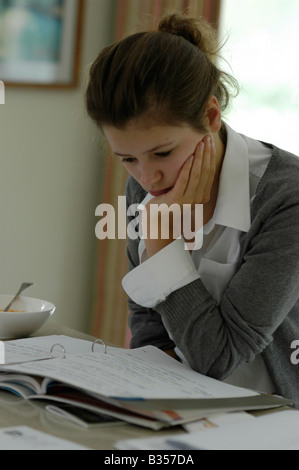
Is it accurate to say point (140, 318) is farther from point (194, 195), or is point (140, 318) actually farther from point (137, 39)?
point (137, 39)

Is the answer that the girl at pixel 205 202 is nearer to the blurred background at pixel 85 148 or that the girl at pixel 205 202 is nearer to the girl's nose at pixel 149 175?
the girl's nose at pixel 149 175

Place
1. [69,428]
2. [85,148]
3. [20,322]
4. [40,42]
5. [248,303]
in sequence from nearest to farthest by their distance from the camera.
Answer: [69,428] < [248,303] < [20,322] < [40,42] < [85,148]

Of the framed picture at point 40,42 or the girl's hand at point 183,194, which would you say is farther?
the framed picture at point 40,42

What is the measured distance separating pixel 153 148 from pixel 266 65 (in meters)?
1.63

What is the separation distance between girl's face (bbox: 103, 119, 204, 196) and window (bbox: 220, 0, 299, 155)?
1.39 metres

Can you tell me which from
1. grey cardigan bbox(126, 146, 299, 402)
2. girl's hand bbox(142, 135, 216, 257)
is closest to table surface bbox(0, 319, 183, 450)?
grey cardigan bbox(126, 146, 299, 402)

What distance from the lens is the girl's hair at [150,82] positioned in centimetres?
127

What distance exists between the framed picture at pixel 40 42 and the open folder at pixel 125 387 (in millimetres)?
1885

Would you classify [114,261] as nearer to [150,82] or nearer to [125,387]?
[150,82]

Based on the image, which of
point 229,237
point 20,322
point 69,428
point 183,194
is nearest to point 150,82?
point 183,194

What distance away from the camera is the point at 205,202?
1.48m

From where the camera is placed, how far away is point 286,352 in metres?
1.40

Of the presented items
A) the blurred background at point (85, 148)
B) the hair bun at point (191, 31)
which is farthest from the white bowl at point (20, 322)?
the blurred background at point (85, 148)
